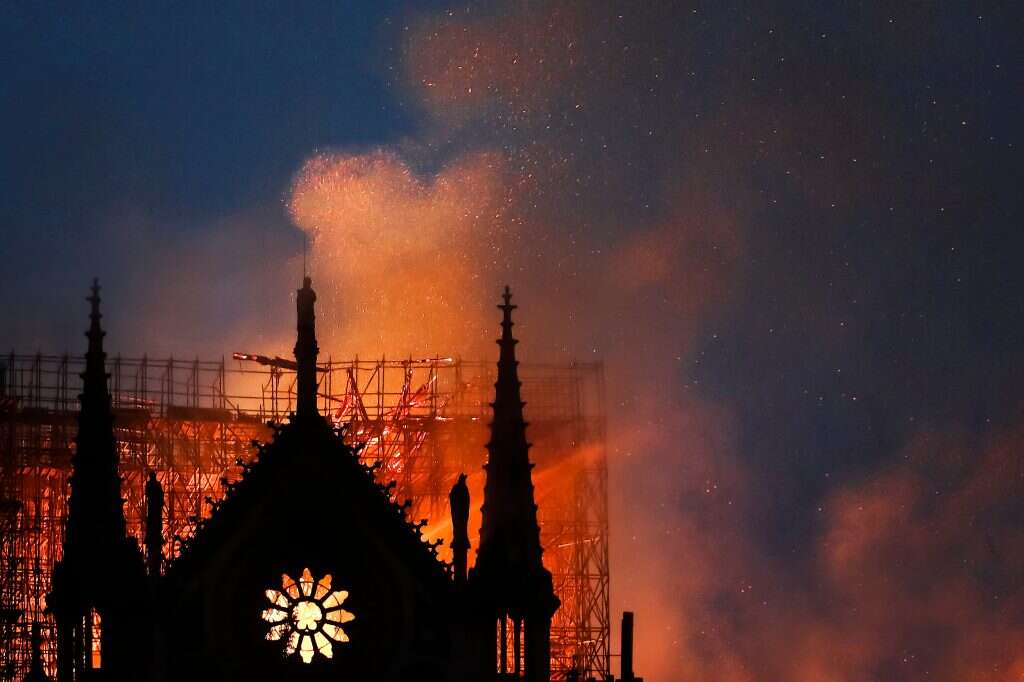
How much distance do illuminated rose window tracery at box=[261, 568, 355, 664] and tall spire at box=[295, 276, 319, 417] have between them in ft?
11.6

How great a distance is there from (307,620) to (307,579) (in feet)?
2.65

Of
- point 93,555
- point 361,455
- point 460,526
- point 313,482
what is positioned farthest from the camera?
point 361,455

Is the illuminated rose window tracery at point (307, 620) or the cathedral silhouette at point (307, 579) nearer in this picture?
the cathedral silhouette at point (307, 579)

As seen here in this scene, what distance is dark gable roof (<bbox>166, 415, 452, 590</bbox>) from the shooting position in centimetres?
4412

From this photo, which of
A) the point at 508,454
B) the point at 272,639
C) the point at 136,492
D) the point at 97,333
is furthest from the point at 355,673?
the point at 136,492

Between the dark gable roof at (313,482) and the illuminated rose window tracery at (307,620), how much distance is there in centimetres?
147

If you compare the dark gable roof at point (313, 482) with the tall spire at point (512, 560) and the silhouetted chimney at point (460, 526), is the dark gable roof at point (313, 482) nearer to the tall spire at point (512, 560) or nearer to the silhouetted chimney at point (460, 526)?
the silhouetted chimney at point (460, 526)

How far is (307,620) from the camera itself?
145ft

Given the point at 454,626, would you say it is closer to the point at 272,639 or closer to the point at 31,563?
the point at 272,639

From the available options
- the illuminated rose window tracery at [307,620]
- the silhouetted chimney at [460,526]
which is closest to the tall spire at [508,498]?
the silhouetted chimney at [460,526]

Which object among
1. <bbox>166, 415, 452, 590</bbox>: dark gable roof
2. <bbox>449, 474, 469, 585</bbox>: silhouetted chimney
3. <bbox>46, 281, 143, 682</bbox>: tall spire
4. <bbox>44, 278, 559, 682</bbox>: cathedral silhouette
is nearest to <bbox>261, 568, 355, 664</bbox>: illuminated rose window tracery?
<bbox>44, 278, 559, 682</bbox>: cathedral silhouette

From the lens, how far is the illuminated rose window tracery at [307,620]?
145ft

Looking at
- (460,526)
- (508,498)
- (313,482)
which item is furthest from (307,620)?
(508,498)

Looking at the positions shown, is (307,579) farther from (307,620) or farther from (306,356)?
(306,356)
